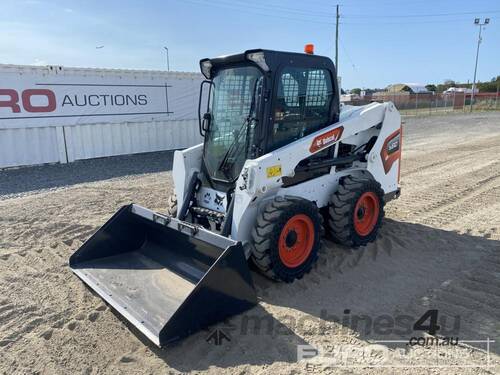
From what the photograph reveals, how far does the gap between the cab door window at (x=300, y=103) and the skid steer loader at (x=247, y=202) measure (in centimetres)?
1

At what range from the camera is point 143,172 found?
1015 cm

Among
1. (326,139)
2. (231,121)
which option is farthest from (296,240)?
(231,121)

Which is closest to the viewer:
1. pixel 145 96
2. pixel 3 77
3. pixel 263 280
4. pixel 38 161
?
pixel 263 280

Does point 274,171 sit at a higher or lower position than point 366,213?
higher

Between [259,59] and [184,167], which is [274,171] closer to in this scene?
[259,59]

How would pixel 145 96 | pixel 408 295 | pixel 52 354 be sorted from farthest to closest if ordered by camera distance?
pixel 145 96
pixel 408 295
pixel 52 354

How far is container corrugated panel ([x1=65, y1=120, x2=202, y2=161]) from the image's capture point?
451 inches

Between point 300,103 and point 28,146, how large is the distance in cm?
885

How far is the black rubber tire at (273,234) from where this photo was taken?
381cm

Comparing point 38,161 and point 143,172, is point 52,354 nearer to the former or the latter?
point 143,172

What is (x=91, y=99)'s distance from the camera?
37.6 ft

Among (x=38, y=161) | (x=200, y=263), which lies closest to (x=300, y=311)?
(x=200, y=263)

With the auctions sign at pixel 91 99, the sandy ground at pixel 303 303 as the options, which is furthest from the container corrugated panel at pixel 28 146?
the sandy ground at pixel 303 303

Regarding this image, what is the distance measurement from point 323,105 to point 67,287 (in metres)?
3.39
